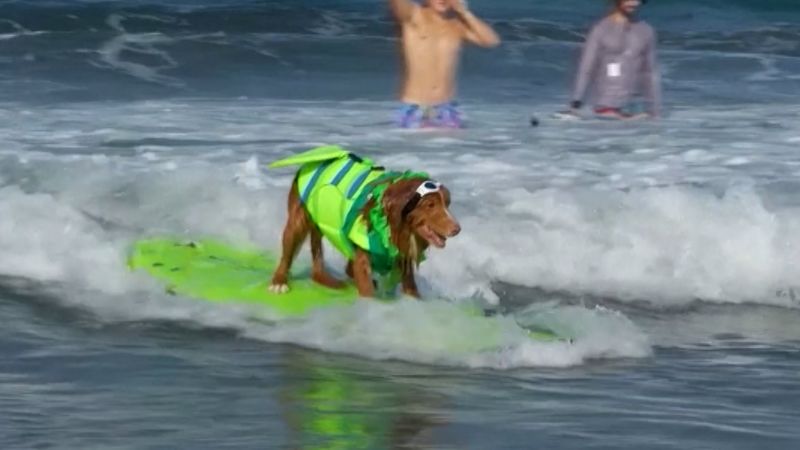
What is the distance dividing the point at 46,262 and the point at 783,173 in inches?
179

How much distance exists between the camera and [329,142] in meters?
13.3

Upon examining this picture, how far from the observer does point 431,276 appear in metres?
9.10

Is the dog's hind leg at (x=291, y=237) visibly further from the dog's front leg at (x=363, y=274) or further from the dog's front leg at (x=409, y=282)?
the dog's front leg at (x=409, y=282)

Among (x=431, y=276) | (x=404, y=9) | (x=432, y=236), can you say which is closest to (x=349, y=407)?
(x=432, y=236)

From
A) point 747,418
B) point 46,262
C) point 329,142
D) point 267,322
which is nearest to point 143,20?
point 329,142

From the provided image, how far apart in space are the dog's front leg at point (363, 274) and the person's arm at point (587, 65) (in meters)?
6.33

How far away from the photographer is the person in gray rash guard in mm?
13773

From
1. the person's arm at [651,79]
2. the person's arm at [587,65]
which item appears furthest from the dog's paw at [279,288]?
the person's arm at [651,79]

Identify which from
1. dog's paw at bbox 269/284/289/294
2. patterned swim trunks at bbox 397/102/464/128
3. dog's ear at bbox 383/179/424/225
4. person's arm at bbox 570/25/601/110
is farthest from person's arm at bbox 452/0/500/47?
dog's ear at bbox 383/179/424/225

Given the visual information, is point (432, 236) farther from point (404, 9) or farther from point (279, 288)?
point (404, 9)

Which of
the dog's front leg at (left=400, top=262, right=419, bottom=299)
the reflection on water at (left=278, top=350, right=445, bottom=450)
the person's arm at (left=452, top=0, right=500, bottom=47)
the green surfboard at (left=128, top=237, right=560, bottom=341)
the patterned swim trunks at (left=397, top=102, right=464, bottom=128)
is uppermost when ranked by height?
the person's arm at (left=452, top=0, right=500, bottom=47)

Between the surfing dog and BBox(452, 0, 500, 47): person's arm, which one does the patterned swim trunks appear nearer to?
BBox(452, 0, 500, 47): person's arm

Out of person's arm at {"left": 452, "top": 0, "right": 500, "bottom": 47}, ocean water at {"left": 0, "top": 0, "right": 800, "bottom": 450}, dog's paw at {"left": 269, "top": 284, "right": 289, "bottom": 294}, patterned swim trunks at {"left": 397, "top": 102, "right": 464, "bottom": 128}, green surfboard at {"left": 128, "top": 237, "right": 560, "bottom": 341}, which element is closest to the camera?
ocean water at {"left": 0, "top": 0, "right": 800, "bottom": 450}

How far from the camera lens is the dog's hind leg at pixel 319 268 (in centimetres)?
805
